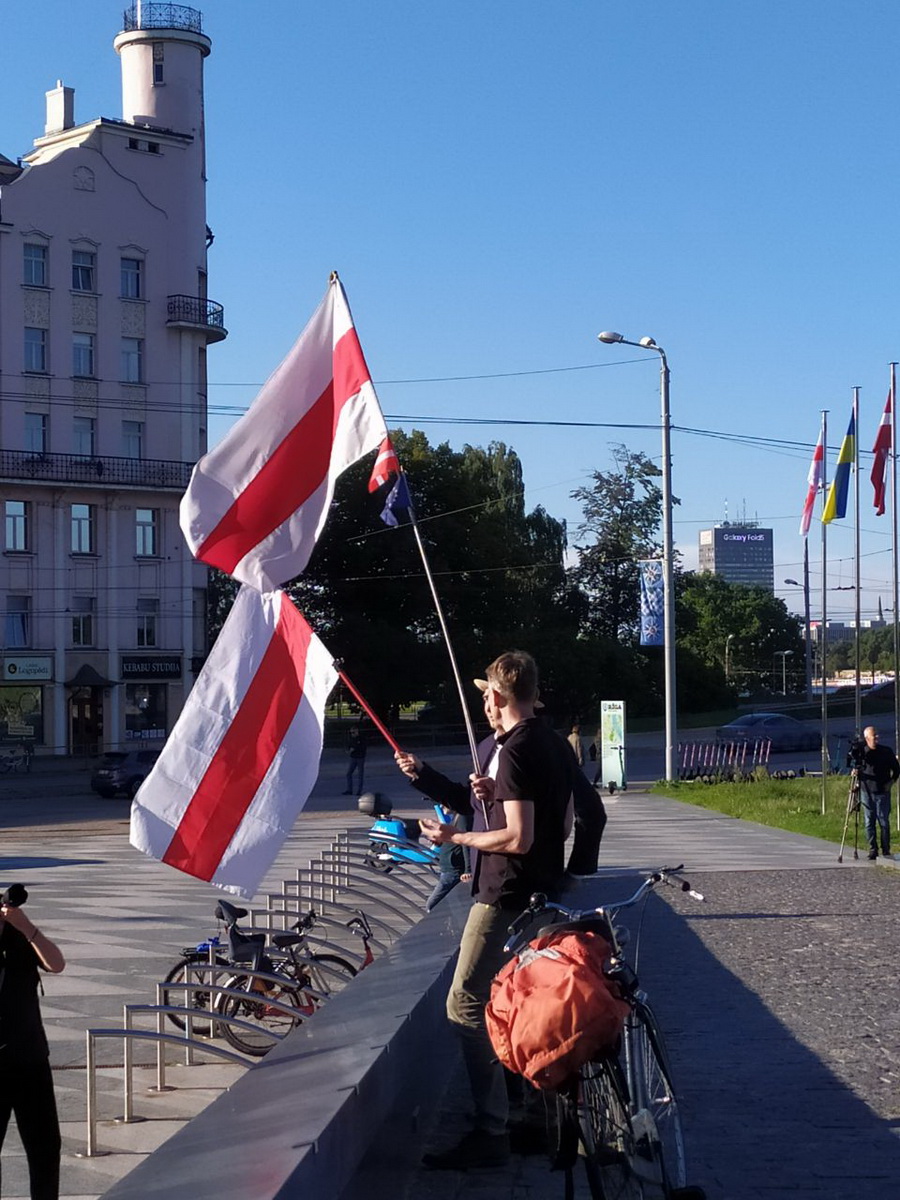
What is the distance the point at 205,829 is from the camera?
263 inches

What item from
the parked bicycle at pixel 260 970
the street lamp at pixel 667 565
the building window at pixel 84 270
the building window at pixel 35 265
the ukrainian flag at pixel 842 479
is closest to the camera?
the parked bicycle at pixel 260 970

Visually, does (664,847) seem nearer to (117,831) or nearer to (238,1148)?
(117,831)

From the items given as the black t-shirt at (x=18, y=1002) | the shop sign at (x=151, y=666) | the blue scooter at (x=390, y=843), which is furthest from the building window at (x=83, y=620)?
the black t-shirt at (x=18, y=1002)

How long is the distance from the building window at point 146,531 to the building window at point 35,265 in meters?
9.35

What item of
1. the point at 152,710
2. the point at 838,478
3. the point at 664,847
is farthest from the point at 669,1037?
the point at 152,710

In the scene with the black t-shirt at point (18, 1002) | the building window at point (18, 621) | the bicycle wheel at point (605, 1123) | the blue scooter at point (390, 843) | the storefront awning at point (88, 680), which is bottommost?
the blue scooter at point (390, 843)

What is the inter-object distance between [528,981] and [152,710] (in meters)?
59.0

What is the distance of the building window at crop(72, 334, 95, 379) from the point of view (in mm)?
61531

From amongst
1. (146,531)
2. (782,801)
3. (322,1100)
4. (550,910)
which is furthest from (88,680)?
(322,1100)

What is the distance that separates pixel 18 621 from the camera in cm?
6009

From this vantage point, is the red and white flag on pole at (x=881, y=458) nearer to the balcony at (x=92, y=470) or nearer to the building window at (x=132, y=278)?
the balcony at (x=92, y=470)

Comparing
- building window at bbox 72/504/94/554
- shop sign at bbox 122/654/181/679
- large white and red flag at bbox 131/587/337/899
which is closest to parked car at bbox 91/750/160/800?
Answer: shop sign at bbox 122/654/181/679

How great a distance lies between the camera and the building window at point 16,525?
2367 inches

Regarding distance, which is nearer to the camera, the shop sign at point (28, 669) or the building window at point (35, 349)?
the shop sign at point (28, 669)
